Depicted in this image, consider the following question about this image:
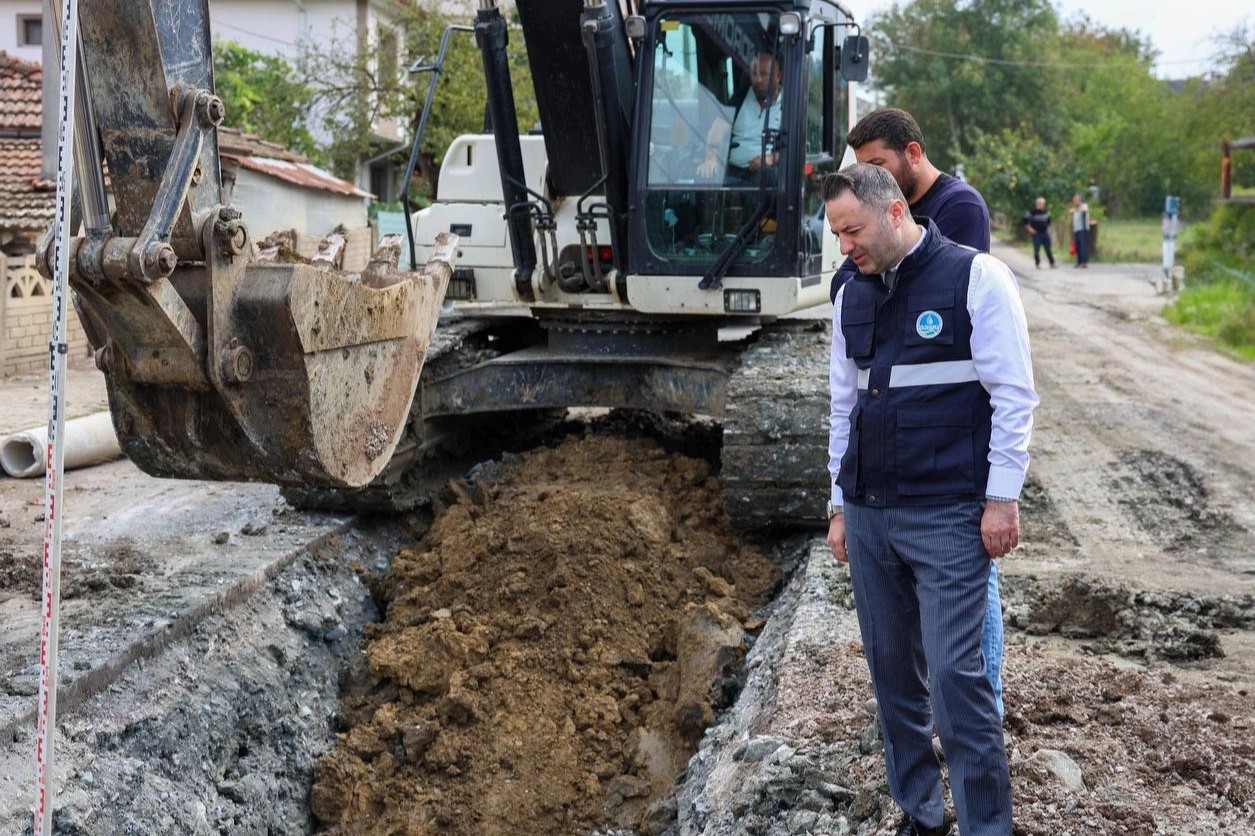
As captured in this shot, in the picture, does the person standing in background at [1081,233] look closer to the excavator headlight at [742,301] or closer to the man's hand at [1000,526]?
the excavator headlight at [742,301]

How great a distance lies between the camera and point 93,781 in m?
4.48

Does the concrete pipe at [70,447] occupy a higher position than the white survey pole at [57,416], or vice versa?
the white survey pole at [57,416]

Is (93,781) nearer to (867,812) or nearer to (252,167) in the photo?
(867,812)

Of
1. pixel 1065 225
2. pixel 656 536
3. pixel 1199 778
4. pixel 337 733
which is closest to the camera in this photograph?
pixel 1199 778

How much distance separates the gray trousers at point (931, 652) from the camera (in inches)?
132

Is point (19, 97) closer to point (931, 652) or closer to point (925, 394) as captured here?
point (925, 394)

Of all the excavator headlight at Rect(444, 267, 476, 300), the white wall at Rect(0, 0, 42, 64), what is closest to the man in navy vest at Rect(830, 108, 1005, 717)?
the excavator headlight at Rect(444, 267, 476, 300)

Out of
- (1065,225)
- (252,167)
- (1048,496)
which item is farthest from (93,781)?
(1065,225)

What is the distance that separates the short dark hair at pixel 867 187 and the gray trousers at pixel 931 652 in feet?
2.56

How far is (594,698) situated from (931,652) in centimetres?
244

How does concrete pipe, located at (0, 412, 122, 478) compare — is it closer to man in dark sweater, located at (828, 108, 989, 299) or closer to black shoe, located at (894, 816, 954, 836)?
man in dark sweater, located at (828, 108, 989, 299)

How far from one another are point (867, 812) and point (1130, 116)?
46.5 meters

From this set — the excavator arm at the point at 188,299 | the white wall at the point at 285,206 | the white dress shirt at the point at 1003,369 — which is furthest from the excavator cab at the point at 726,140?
the white wall at the point at 285,206

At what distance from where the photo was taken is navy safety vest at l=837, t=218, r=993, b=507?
11.2 ft
